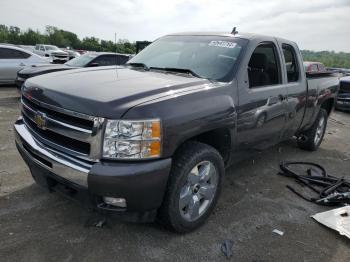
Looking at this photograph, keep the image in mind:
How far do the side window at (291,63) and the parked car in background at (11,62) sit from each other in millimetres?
9440

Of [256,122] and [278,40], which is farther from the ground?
[278,40]

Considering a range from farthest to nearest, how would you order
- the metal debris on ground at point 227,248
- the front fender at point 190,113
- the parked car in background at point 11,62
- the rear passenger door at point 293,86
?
the parked car in background at point 11,62 < the rear passenger door at point 293,86 < the metal debris on ground at point 227,248 < the front fender at point 190,113

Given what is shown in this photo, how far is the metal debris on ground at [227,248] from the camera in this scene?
9.68 feet

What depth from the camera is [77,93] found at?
2768 mm

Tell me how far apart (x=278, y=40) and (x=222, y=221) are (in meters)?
2.53

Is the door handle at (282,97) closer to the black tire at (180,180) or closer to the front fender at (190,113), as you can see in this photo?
the front fender at (190,113)

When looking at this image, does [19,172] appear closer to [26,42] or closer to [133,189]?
[133,189]

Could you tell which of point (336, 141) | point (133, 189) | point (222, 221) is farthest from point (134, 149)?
point (336, 141)

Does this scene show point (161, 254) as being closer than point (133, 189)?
No

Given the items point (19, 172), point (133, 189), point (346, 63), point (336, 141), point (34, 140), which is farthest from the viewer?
point (346, 63)

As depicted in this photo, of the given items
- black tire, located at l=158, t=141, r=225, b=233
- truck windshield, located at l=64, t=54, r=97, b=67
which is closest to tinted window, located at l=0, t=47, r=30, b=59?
truck windshield, located at l=64, t=54, r=97, b=67

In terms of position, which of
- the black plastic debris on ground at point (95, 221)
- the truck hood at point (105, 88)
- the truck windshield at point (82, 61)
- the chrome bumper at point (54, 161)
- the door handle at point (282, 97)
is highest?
the truck hood at point (105, 88)

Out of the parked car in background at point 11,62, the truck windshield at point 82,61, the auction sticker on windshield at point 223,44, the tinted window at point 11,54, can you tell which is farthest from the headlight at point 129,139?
the tinted window at point 11,54

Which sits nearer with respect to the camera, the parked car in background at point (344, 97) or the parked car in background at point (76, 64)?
the parked car in background at point (76, 64)
